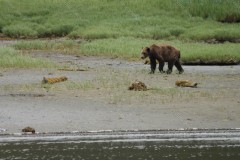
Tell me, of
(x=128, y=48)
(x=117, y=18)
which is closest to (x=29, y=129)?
(x=128, y=48)

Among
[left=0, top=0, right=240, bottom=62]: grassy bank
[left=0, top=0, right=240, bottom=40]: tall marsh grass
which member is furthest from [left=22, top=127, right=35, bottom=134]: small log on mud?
[left=0, top=0, right=240, bottom=40]: tall marsh grass

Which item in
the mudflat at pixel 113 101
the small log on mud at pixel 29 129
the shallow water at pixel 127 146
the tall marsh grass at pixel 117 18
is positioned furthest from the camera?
the tall marsh grass at pixel 117 18

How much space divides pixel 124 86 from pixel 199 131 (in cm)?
550

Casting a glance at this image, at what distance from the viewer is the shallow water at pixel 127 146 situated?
9664 mm

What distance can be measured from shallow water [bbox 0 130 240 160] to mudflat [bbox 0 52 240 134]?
70cm

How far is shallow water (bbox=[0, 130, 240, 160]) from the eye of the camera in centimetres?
966

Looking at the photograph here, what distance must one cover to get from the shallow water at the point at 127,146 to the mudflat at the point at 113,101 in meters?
0.70

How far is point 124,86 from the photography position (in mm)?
17047

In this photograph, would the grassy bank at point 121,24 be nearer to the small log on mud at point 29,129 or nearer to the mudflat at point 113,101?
the mudflat at point 113,101

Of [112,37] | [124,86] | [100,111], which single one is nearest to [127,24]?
[112,37]

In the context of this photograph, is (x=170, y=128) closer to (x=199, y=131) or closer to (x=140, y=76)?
(x=199, y=131)

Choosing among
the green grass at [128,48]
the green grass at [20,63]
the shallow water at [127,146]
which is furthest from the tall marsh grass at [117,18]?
the shallow water at [127,146]

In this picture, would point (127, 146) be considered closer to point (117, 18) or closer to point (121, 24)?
point (121, 24)

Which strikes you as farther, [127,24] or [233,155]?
[127,24]
